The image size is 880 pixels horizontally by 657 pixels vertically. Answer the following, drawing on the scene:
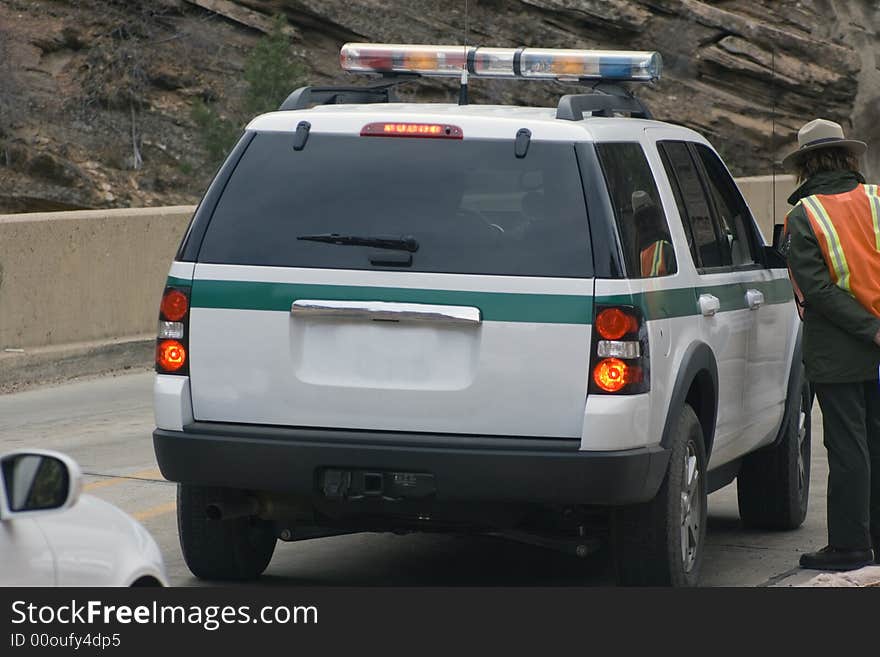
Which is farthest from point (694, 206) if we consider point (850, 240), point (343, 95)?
point (343, 95)

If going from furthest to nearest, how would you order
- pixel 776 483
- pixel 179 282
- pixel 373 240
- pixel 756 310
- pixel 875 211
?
pixel 776 483 < pixel 756 310 < pixel 875 211 < pixel 179 282 < pixel 373 240

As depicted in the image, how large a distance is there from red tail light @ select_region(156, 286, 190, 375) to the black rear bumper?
227 mm

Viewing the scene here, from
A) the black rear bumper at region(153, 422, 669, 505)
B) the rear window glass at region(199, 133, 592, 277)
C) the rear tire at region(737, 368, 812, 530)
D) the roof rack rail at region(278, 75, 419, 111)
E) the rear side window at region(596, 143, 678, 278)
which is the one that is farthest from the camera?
the rear tire at region(737, 368, 812, 530)

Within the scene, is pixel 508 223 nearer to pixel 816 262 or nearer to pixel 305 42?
pixel 816 262

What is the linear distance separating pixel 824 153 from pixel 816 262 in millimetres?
493

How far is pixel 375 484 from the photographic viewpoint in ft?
19.2

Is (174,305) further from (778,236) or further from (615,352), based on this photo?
(778,236)

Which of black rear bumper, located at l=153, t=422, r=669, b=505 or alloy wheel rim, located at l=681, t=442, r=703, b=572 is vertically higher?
black rear bumper, located at l=153, t=422, r=669, b=505

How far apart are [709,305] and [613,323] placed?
1.07 meters

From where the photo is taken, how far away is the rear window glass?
19.2ft

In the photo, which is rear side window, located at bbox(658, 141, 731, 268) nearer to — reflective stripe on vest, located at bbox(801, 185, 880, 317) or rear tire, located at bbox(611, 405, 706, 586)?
reflective stripe on vest, located at bbox(801, 185, 880, 317)

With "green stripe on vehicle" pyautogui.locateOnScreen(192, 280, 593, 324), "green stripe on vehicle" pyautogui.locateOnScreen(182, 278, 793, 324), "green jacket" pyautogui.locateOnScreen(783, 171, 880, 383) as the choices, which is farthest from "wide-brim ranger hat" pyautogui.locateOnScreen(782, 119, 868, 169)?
"green stripe on vehicle" pyautogui.locateOnScreen(192, 280, 593, 324)

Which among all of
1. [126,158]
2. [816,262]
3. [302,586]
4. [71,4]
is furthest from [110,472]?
[71,4]

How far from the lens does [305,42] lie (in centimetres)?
2695
